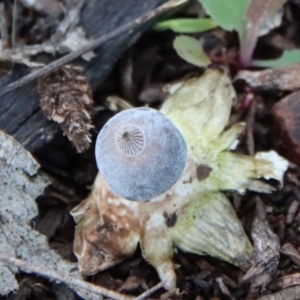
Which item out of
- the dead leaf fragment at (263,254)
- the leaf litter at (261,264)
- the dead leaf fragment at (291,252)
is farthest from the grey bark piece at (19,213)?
the dead leaf fragment at (291,252)

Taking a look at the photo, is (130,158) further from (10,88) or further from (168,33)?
(168,33)

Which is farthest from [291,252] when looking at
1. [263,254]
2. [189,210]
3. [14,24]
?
[14,24]

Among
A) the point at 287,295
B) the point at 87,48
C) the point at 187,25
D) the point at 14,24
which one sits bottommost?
the point at 287,295

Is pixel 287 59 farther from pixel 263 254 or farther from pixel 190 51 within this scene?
pixel 263 254

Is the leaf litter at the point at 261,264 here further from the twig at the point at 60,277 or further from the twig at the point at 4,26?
the twig at the point at 4,26

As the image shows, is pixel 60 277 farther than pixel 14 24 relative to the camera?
No

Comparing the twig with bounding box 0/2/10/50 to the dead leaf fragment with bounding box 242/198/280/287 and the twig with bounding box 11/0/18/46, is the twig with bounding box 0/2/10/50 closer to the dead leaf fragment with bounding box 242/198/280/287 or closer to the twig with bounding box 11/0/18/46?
the twig with bounding box 11/0/18/46

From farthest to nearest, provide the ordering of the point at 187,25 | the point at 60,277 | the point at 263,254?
the point at 187,25 < the point at 263,254 < the point at 60,277
